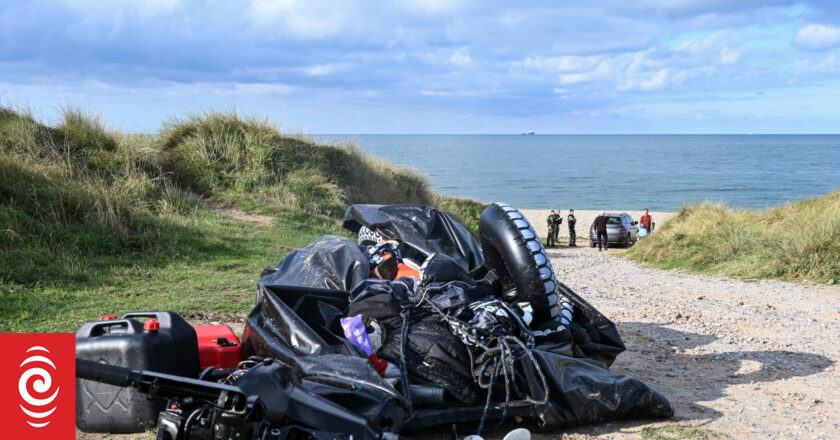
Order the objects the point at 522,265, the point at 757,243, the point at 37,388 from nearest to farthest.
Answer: the point at 37,388, the point at 522,265, the point at 757,243

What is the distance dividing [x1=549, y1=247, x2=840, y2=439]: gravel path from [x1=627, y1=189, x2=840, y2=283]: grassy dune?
727mm

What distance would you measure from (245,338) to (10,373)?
1.86m

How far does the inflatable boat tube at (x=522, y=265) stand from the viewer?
16.2 feet

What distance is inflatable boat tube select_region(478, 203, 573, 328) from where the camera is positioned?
4.95 m

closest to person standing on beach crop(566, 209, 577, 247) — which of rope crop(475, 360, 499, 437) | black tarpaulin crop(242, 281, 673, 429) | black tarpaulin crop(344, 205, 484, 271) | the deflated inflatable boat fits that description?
black tarpaulin crop(344, 205, 484, 271)

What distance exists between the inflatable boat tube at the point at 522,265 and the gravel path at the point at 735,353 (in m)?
1.05

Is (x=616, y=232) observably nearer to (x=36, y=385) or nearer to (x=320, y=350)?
(x=320, y=350)

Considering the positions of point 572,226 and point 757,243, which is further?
point 572,226

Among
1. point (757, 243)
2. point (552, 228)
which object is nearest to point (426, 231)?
point (757, 243)

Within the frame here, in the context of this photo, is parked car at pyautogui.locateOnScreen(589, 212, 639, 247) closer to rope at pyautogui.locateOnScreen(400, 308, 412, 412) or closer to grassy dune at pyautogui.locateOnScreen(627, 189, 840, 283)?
grassy dune at pyautogui.locateOnScreen(627, 189, 840, 283)

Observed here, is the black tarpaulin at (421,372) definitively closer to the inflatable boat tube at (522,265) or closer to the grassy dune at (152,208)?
the inflatable boat tube at (522,265)

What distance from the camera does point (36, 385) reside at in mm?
2865

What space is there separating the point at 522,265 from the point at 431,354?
1.18 meters

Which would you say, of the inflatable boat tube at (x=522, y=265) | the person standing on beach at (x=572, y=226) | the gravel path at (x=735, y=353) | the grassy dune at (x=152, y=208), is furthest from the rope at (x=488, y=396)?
the person standing on beach at (x=572, y=226)
